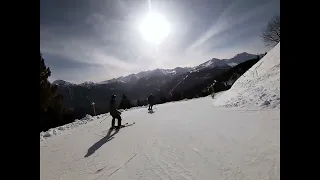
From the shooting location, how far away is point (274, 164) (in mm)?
4102

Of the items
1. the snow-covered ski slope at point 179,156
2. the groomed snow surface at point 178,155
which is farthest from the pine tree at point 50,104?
the snow-covered ski slope at point 179,156

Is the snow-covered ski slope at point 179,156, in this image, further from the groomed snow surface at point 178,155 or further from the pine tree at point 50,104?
the pine tree at point 50,104

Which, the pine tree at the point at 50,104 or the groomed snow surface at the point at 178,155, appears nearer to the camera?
the groomed snow surface at the point at 178,155

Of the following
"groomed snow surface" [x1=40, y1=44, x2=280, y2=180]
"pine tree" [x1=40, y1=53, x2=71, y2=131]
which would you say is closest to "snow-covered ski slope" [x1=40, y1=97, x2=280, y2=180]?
"groomed snow surface" [x1=40, y1=44, x2=280, y2=180]

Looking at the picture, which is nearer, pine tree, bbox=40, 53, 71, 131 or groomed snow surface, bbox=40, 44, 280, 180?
groomed snow surface, bbox=40, 44, 280, 180

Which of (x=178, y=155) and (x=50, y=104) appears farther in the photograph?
→ (x=50, y=104)

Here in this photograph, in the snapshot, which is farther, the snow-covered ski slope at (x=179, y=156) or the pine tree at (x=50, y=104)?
the pine tree at (x=50, y=104)

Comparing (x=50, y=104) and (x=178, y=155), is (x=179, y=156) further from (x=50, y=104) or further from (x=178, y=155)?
(x=50, y=104)

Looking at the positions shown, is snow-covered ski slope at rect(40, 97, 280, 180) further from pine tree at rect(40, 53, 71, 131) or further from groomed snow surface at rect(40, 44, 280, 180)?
pine tree at rect(40, 53, 71, 131)

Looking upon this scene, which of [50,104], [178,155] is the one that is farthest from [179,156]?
[50,104]
